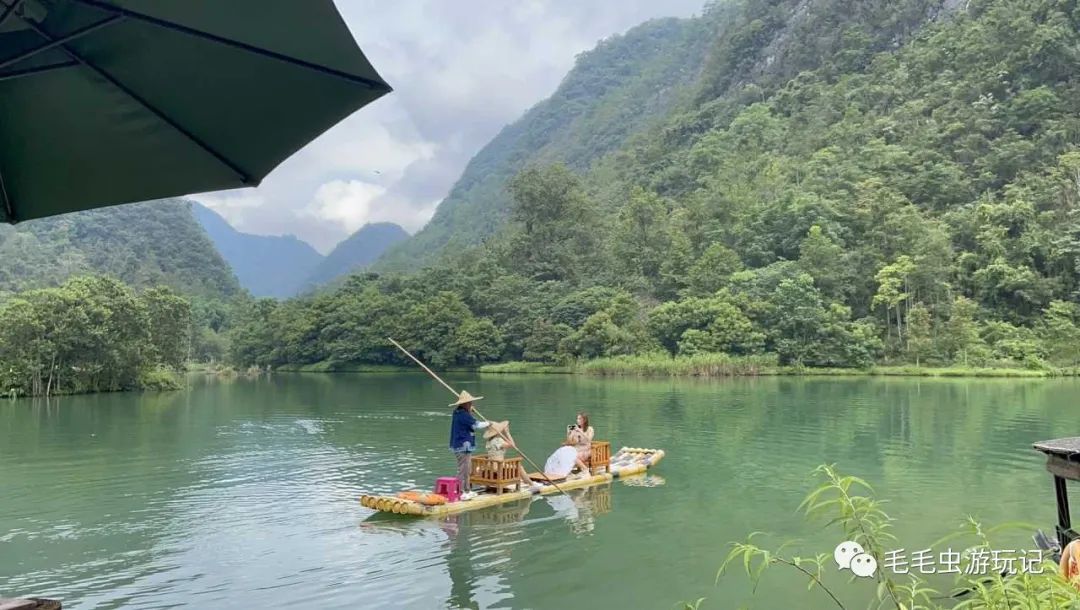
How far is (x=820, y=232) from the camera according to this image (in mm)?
42906

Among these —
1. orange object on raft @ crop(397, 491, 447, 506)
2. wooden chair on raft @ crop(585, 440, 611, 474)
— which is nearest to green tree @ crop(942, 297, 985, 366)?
wooden chair on raft @ crop(585, 440, 611, 474)

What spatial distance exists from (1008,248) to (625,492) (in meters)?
36.5

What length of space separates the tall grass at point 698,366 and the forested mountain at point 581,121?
48637mm

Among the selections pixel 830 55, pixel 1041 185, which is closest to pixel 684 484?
pixel 1041 185

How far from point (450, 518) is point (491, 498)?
2.21ft

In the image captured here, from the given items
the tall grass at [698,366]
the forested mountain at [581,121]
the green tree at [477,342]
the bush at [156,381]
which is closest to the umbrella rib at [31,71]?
the bush at [156,381]

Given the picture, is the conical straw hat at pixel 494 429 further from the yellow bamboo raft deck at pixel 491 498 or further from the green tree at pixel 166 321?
the green tree at pixel 166 321

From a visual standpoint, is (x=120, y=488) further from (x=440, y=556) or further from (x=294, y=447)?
(x=440, y=556)

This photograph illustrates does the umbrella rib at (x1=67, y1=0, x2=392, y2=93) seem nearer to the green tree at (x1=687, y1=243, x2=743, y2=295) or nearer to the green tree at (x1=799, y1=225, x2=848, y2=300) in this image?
the green tree at (x1=799, y1=225, x2=848, y2=300)

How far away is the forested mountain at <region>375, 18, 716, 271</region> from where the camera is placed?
103625 millimetres

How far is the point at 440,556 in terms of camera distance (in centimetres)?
743

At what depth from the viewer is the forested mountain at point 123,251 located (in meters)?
65.6

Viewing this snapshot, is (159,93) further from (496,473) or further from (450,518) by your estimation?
(496,473)

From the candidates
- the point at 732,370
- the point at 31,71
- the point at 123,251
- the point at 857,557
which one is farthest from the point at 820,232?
the point at 123,251
